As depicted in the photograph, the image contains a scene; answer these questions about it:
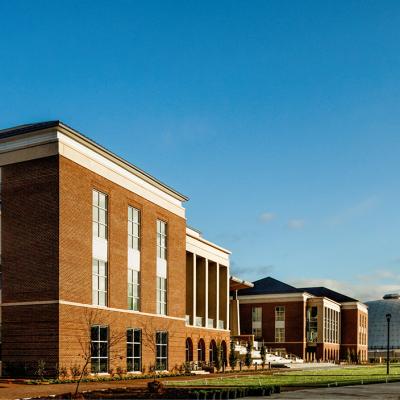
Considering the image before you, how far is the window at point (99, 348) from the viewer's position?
41438 mm

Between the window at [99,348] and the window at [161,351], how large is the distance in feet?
27.6

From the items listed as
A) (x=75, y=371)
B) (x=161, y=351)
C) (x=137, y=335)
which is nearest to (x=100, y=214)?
(x=137, y=335)

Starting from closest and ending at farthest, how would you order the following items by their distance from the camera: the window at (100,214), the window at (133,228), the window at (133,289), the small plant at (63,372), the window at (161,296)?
the small plant at (63,372) < the window at (100,214) < the window at (133,289) < the window at (133,228) < the window at (161,296)

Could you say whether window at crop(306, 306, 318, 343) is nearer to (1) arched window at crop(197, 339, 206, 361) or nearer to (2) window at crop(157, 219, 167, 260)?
(1) arched window at crop(197, 339, 206, 361)

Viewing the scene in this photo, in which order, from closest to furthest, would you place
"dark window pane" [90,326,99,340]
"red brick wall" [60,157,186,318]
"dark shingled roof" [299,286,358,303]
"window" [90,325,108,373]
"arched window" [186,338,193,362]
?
"red brick wall" [60,157,186,318]
"window" [90,325,108,373]
"dark window pane" [90,326,99,340]
"arched window" [186,338,193,362]
"dark shingled roof" [299,286,358,303]

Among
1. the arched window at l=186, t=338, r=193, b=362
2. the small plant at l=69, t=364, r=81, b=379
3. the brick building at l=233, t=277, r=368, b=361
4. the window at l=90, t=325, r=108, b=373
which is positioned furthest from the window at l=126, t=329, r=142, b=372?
the brick building at l=233, t=277, r=368, b=361

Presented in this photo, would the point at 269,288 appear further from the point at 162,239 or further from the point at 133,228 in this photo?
the point at 133,228

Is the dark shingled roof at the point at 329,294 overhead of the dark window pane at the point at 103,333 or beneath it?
beneath

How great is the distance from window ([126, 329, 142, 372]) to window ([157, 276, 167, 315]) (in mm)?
4464

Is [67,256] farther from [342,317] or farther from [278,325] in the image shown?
[342,317]

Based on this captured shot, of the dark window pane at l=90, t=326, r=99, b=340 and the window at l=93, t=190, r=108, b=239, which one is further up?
the window at l=93, t=190, r=108, b=239

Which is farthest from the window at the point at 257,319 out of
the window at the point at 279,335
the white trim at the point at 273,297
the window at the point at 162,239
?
the window at the point at 162,239

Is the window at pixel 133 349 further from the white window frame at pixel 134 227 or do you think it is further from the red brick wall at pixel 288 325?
the red brick wall at pixel 288 325

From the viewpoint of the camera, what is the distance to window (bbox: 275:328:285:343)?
10888 cm
